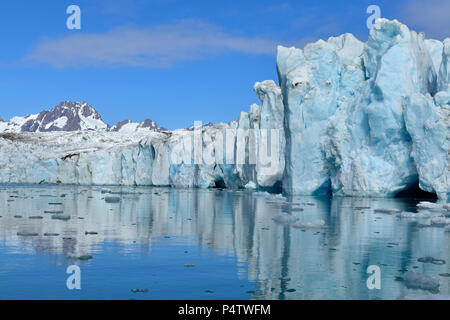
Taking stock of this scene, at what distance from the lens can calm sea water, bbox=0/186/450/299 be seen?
702 cm

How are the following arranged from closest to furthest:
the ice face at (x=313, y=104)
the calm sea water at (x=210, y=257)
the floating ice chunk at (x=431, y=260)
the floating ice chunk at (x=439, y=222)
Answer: the calm sea water at (x=210, y=257)
the floating ice chunk at (x=431, y=260)
the floating ice chunk at (x=439, y=222)
the ice face at (x=313, y=104)

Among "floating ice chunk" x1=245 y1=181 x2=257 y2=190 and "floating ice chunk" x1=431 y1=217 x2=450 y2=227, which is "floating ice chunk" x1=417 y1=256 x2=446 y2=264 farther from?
"floating ice chunk" x1=245 y1=181 x2=257 y2=190

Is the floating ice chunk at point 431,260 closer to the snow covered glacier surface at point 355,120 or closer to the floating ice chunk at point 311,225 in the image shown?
the floating ice chunk at point 311,225

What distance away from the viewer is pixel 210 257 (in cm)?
975

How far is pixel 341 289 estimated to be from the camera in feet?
23.4

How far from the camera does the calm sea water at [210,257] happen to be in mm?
7023

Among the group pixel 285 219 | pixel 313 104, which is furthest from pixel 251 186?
pixel 285 219

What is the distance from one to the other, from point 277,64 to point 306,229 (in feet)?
79.9

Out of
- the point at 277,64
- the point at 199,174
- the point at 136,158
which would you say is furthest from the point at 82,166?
the point at 277,64

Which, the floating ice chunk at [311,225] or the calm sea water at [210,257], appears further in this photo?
the floating ice chunk at [311,225]

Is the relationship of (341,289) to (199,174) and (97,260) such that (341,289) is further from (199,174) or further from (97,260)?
(199,174)

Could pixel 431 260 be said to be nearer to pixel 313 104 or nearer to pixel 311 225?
pixel 311 225

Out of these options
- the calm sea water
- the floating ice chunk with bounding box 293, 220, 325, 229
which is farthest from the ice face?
the floating ice chunk with bounding box 293, 220, 325, 229

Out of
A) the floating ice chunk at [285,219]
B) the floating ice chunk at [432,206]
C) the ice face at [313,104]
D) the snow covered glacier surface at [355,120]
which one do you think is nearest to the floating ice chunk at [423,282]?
the floating ice chunk at [285,219]
